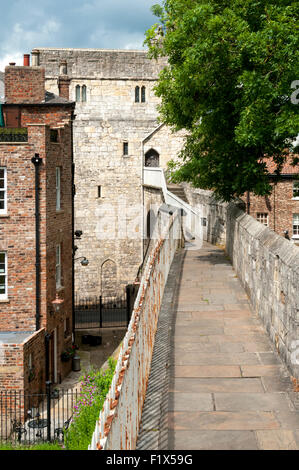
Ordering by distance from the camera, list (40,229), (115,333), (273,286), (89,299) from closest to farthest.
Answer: (273,286), (40,229), (115,333), (89,299)

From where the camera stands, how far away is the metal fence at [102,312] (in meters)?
31.2

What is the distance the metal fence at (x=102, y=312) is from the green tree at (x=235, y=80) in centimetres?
1230

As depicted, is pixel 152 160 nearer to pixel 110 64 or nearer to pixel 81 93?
pixel 81 93

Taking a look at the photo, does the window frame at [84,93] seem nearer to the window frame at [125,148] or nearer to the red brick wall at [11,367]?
the window frame at [125,148]

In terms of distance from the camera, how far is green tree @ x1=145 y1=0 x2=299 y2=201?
12.2m

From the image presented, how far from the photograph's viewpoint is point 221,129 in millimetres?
14453

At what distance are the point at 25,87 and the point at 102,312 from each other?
18.3m

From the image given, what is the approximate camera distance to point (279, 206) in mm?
29312

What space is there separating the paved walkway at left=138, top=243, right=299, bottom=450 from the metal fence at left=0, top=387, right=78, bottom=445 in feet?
23.3

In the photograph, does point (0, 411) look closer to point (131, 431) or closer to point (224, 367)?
point (224, 367)

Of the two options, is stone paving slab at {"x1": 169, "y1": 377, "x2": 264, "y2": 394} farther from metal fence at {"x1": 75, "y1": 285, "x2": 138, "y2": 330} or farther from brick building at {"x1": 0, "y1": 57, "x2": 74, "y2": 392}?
metal fence at {"x1": 75, "y1": 285, "x2": 138, "y2": 330}

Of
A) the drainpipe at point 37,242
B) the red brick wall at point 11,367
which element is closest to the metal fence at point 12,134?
the drainpipe at point 37,242
